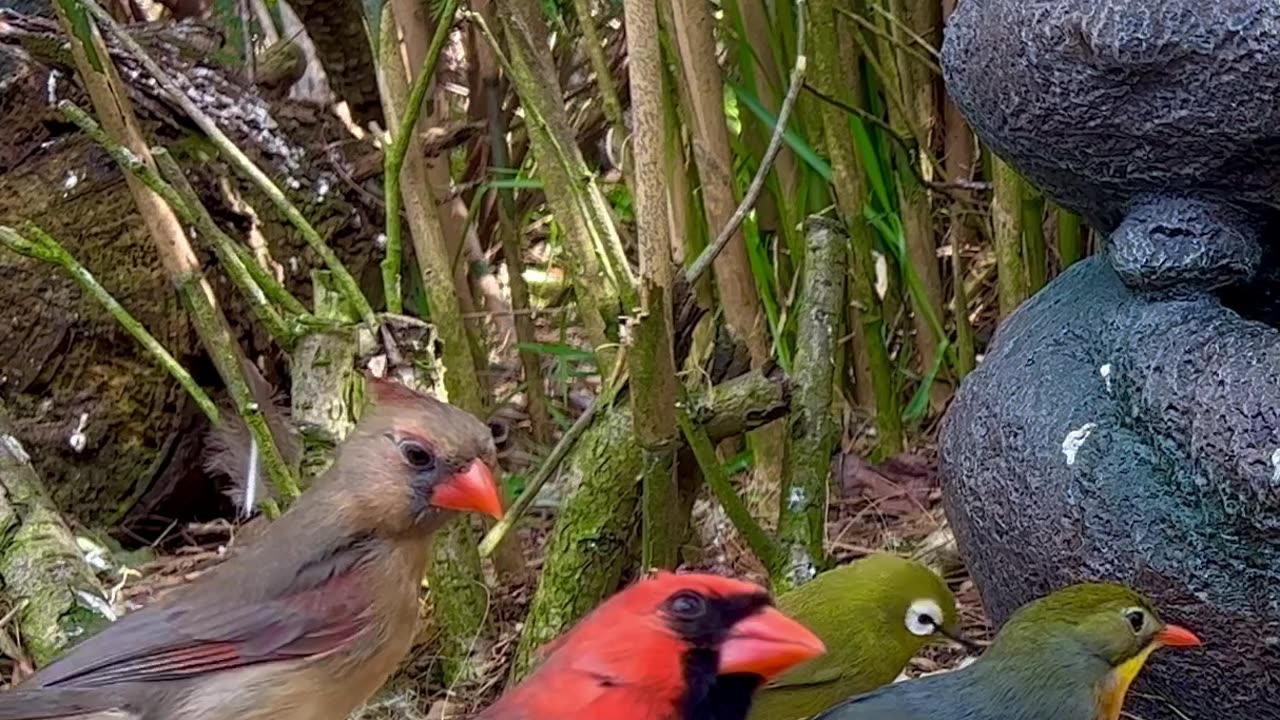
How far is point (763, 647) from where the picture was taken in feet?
5.18

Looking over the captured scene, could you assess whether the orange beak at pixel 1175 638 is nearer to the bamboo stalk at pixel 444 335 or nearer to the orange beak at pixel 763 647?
the orange beak at pixel 763 647

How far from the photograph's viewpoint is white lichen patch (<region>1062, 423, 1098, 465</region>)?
73.5 inches

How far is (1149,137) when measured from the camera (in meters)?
1.81

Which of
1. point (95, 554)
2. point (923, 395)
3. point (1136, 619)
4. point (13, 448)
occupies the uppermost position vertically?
point (13, 448)

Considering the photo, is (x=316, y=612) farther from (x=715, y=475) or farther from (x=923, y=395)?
(x=923, y=395)

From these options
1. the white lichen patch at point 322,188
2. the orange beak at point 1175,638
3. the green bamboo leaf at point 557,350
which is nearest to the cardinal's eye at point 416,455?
the orange beak at point 1175,638

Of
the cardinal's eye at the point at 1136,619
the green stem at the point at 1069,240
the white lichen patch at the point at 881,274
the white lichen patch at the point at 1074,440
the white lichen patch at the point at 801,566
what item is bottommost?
the white lichen patch at the point at 801,566

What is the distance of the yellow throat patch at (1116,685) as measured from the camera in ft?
5.87

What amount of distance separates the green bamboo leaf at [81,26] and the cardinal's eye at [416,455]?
0.88 m

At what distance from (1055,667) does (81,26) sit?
4.88 feet

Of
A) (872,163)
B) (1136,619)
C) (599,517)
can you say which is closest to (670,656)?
(1136,619)

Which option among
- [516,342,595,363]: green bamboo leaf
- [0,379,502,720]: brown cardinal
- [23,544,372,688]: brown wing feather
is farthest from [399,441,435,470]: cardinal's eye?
[516,342,595,363]: green bamboo leaf

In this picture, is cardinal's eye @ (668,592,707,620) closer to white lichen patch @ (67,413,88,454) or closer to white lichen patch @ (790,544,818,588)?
white lichen patch @ (790,544,818,588)

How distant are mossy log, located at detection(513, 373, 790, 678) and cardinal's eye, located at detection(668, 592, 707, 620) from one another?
27.8 inches
